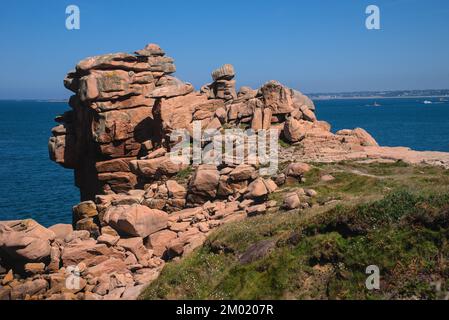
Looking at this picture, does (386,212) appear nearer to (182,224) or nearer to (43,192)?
(182,224)

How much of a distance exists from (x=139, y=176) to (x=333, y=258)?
1033 inches

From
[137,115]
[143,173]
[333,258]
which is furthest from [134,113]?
[333,258]

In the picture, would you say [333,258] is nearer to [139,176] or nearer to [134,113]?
[139,176]

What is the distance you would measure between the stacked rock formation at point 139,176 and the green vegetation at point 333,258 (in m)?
4.26

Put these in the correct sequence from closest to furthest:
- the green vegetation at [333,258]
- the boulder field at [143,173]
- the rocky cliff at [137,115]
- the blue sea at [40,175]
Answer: the green vegetation at [333,258], the boulder field at [143,173], the rocky cliff at [137,115], the blue sea at [40,175]

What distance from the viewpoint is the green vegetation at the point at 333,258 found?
52.6 feet

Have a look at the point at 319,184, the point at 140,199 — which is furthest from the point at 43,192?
the point at 319,184

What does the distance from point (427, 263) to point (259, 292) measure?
6008mm

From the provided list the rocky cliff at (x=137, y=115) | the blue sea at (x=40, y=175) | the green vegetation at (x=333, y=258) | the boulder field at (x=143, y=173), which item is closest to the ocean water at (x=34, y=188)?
the blue sea at (x=40, y=175)

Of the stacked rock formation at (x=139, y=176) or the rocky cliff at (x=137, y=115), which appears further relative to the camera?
the rocky cliff at (x=137, y=115)

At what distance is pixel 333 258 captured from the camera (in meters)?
17.9

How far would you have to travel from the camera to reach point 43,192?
68312 millimetres

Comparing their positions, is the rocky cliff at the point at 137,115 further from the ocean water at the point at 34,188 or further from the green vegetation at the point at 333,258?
the green vegetation at the point at 333,258

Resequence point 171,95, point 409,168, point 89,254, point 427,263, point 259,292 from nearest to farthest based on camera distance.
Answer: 1. point 427,263
2. point 259,292
3. point 89,254
4. point 409,168
5. point 171,95
